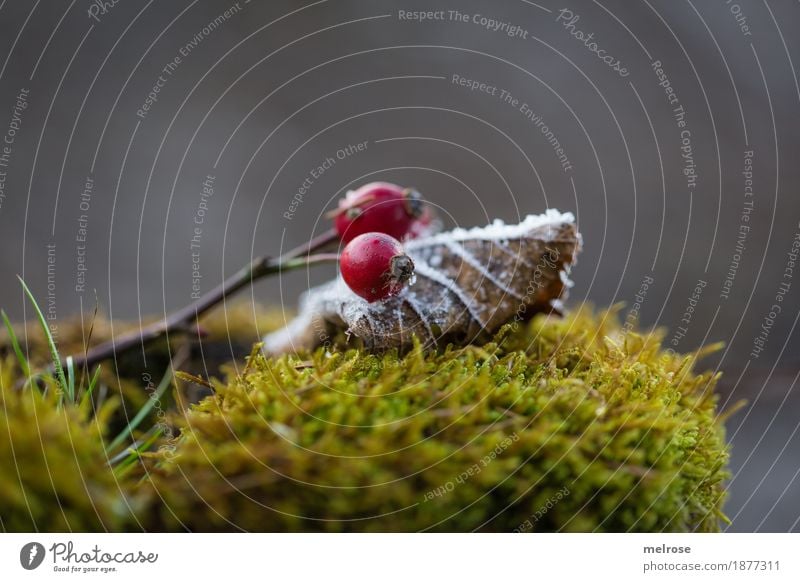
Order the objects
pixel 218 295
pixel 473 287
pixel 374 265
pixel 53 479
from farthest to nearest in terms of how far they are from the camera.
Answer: pixel 218 295 → pixel 473 287 → pixel 374 265 → pixel 53 479

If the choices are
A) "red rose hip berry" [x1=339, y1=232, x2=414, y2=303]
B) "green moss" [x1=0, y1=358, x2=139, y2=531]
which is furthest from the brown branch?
"green moss" [x1=0, y1=358, x2=139, y2=531]

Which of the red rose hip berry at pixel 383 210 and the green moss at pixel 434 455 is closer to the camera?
the green moss at pixel 434 455

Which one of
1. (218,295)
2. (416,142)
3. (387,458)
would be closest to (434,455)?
(387,458)

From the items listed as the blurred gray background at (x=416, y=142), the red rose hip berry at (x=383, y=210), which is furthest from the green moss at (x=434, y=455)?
the blurred gray background at (x=416, y=142)

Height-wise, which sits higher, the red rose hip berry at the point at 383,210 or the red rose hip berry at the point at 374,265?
the red rose hip berry at the point at 383,210

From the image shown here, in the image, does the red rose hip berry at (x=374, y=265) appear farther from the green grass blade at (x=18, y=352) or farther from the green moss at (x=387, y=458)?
the green grass blade at (x=18, y=352)

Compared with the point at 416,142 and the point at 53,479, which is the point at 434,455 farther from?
the point at 416,142

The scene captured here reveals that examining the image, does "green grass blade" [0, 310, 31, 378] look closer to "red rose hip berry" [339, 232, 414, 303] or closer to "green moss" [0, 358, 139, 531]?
"green moss" [0, 358, 139, 531]
